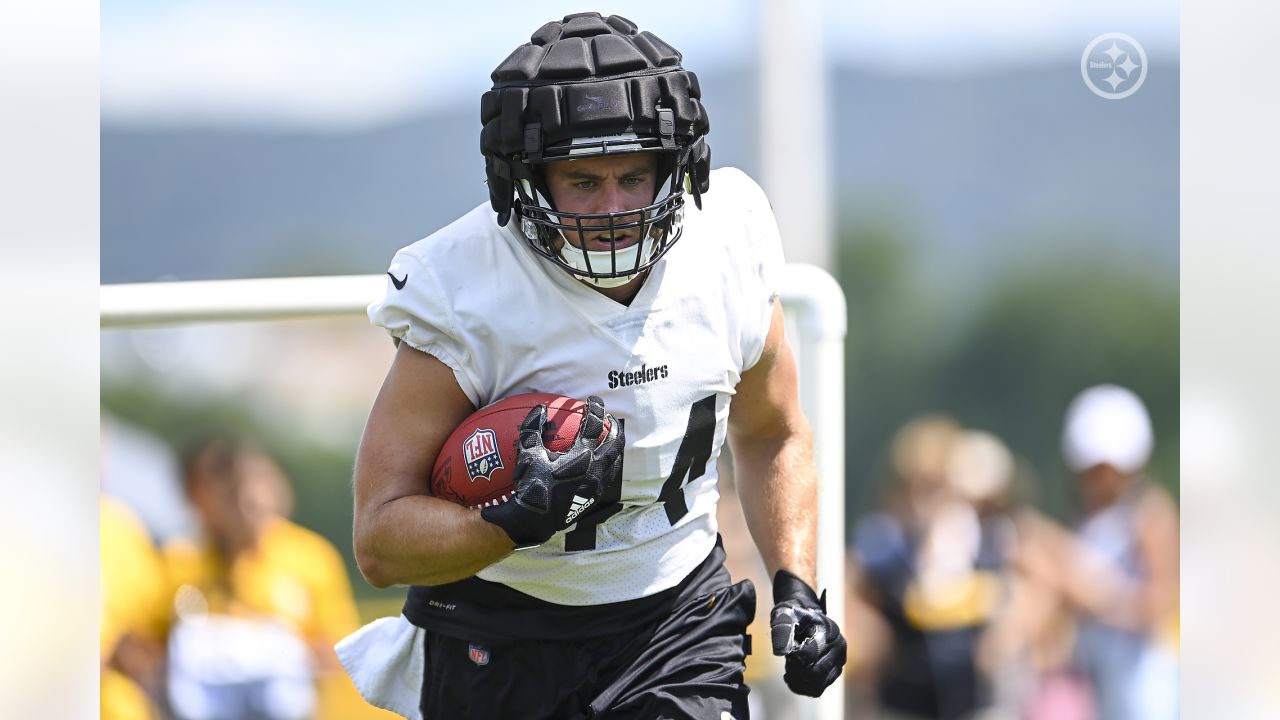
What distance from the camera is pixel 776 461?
9.80 ft

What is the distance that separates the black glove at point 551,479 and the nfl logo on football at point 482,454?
70 mm

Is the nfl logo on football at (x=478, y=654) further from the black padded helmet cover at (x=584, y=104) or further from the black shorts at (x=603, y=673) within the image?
the black padded helmet cover at (x=584, y=104)

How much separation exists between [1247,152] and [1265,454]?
26.8 inches

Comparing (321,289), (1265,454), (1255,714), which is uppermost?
(321,289)

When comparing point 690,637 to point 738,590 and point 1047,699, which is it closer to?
point 738,590

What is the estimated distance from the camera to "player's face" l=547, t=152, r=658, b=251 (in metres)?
2.49

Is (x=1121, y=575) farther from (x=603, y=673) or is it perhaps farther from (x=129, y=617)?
(x=129, y=617)

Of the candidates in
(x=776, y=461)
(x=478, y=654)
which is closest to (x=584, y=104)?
(x=776, y=461)

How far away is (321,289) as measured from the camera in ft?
11.7

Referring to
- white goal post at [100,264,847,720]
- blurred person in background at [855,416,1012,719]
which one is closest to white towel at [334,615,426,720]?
white goal post at [100,264,847,720]

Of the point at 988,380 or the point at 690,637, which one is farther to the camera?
the point at 988,380

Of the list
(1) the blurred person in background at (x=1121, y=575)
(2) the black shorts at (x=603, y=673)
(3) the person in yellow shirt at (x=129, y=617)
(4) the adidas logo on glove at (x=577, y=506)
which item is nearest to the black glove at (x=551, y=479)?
(4) the adidas logo on glove at (x=577, y=506)

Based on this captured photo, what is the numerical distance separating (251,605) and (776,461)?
2212mm

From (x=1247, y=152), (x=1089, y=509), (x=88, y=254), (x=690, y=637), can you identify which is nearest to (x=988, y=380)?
(x=1089, y=509)
